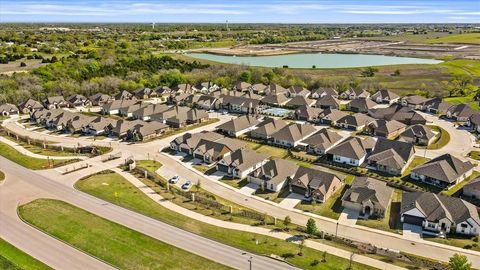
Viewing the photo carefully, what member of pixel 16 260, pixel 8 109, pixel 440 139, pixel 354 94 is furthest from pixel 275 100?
pixel 16 260

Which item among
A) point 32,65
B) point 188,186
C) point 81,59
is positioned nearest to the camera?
point 188,186

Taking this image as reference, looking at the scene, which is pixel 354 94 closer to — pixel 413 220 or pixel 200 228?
pixel 413 220

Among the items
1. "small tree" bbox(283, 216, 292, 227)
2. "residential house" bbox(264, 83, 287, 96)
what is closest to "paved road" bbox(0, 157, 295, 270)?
"small tree" bbox(283, 216, 292, 227)

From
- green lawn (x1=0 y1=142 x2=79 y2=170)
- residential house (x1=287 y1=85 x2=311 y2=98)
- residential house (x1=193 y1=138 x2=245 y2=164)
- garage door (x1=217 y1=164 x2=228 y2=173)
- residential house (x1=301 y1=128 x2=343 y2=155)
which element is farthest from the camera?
residential house (x1=287 y1=85 x2=311 y2=98)

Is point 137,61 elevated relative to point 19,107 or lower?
elevated

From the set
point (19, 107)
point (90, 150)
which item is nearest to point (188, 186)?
point (90, 150)

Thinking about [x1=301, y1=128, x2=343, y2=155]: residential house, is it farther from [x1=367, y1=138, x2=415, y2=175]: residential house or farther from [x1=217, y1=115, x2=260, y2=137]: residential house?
[x1=217, y1=115, x2=260, y2=137]: residential house

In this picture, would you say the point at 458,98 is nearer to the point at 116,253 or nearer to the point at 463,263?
the point at 463,263
